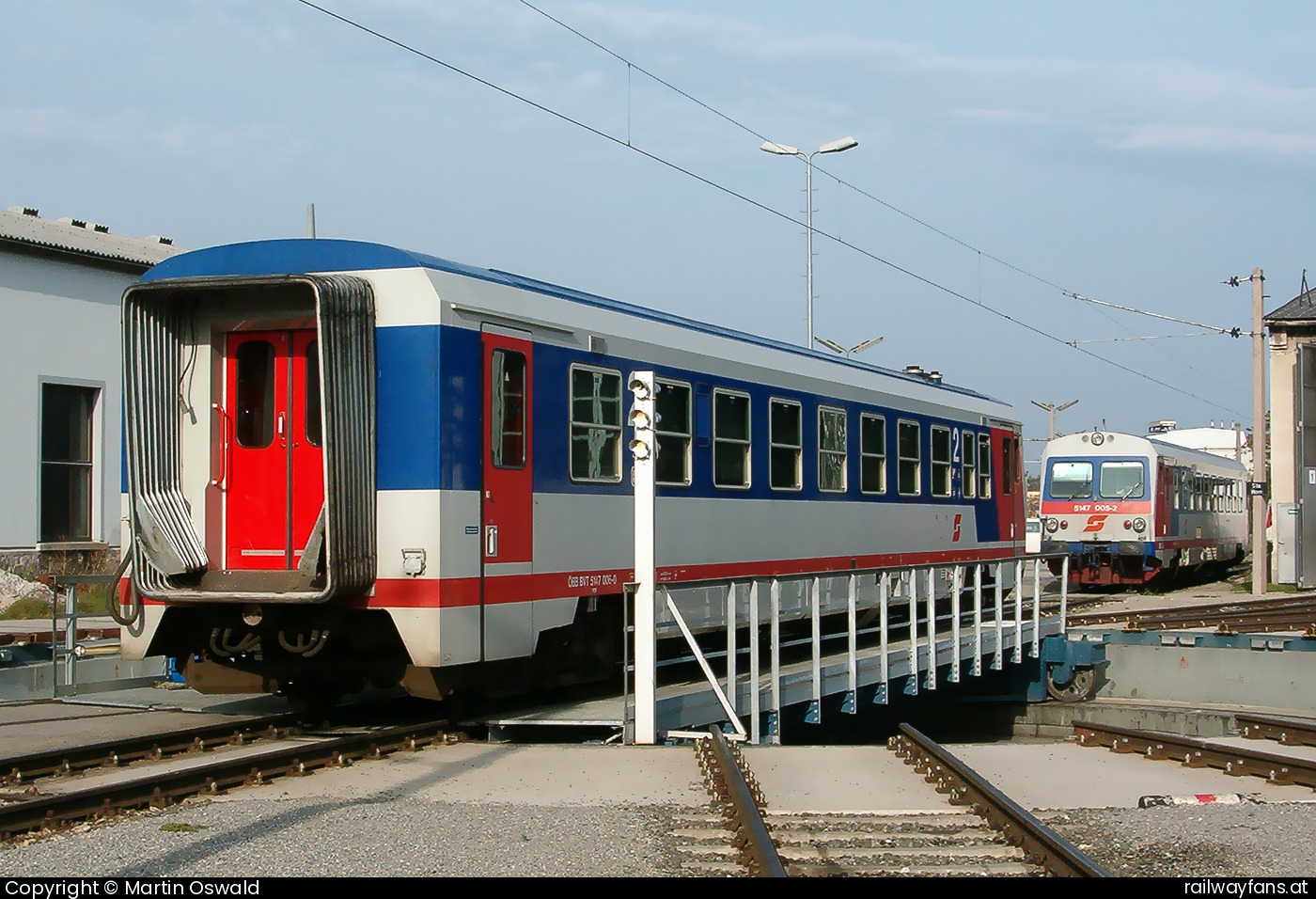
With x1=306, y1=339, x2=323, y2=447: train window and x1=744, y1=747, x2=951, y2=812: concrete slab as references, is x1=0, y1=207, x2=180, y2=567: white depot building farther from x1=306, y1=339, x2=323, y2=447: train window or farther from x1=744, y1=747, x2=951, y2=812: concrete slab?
x1=744, y1=747, x2=951, y2=812: concrete slab

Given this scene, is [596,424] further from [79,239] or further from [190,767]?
[79,239]

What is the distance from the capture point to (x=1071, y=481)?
105 ft

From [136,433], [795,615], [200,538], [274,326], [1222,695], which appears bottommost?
[1222,695]

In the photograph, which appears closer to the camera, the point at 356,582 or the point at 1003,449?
the point at 356,582

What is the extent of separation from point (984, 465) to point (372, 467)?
458 inches

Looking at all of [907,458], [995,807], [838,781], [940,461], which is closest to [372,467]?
[838,781]

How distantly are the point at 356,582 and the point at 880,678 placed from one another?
243 inches

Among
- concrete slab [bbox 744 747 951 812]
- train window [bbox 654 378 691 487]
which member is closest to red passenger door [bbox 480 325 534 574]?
train window [bbox 654 378 691 487]

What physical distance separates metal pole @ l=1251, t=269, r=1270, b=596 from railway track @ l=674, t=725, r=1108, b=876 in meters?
23.9

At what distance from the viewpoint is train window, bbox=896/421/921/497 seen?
1681 cm

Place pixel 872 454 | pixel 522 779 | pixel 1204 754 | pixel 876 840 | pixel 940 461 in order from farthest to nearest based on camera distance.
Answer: pixel 940 461, pixel 872 454, pixel 1204 754, pixel 522 779, pixel 876 840

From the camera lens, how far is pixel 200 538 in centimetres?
1019

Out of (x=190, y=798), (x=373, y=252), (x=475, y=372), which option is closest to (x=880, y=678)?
(x=475, y=372)

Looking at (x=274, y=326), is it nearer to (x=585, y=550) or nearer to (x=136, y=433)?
(x=136, y=433)
